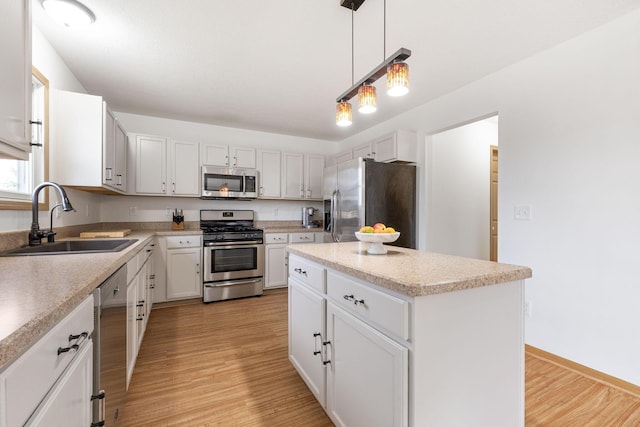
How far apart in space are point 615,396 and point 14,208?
3877 millimetres

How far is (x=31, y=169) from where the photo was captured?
1.96 meters

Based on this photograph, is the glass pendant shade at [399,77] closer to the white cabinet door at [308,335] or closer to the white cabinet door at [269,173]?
the white cabinet door at [308,335]

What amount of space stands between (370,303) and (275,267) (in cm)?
299

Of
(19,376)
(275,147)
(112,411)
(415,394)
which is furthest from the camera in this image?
(275,147)

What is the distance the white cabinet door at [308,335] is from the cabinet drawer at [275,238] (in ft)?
6.65

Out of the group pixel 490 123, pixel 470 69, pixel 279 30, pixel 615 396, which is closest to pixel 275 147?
pixel 279 30

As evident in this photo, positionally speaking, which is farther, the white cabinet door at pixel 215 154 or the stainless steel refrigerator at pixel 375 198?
the white cabinet door at pixel 215 154

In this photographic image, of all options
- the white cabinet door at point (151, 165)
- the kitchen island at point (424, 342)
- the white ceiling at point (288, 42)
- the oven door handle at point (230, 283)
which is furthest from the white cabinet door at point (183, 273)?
the kitchen island at point (424, 342)

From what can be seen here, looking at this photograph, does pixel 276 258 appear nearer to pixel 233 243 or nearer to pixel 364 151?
pixel 233 243

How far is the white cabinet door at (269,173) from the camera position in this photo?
420cm

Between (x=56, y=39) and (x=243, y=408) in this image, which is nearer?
(x=243, y=408)

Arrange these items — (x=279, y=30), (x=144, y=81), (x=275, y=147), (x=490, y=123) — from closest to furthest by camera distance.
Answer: (x=279, y=30)
(x=144, y=81)
(x=490, y=123)
(x=275, y=147)

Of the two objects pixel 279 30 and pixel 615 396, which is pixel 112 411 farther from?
pixel 615 396

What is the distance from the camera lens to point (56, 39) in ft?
6.86
